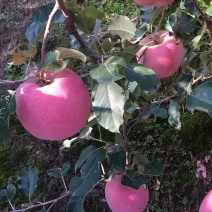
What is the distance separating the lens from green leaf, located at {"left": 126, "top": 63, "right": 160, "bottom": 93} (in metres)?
0.74

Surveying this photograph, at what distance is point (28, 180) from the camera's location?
56.9 inches

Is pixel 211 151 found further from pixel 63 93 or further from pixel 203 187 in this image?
pixel 63 93

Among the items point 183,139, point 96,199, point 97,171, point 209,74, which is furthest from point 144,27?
point 96,199

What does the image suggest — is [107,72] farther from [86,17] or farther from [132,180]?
[132,180]

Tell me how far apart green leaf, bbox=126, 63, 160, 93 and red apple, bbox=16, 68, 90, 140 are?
11 centimetres

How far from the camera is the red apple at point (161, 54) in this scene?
3.22 feet

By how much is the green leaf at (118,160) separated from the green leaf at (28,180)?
1.39 feet

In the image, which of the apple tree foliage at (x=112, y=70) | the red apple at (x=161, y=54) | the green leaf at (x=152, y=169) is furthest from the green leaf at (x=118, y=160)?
the red apple at (x=161, y=54)

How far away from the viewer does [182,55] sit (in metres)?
1.04

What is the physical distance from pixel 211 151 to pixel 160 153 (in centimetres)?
25

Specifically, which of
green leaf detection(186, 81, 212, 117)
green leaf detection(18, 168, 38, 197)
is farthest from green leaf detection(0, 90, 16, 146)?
green leaf detection(18, 168, 38, 197)

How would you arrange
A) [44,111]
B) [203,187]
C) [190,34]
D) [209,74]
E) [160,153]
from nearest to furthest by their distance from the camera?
1. [44,111]
2. [190,34]
3. [209,74]
4. [203,187]
5. [160,153]

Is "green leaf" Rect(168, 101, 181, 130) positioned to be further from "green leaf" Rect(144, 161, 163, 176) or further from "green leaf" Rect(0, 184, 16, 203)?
"green leaf" Rect(0, 184, 16, 203)

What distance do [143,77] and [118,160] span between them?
1.40 ft
